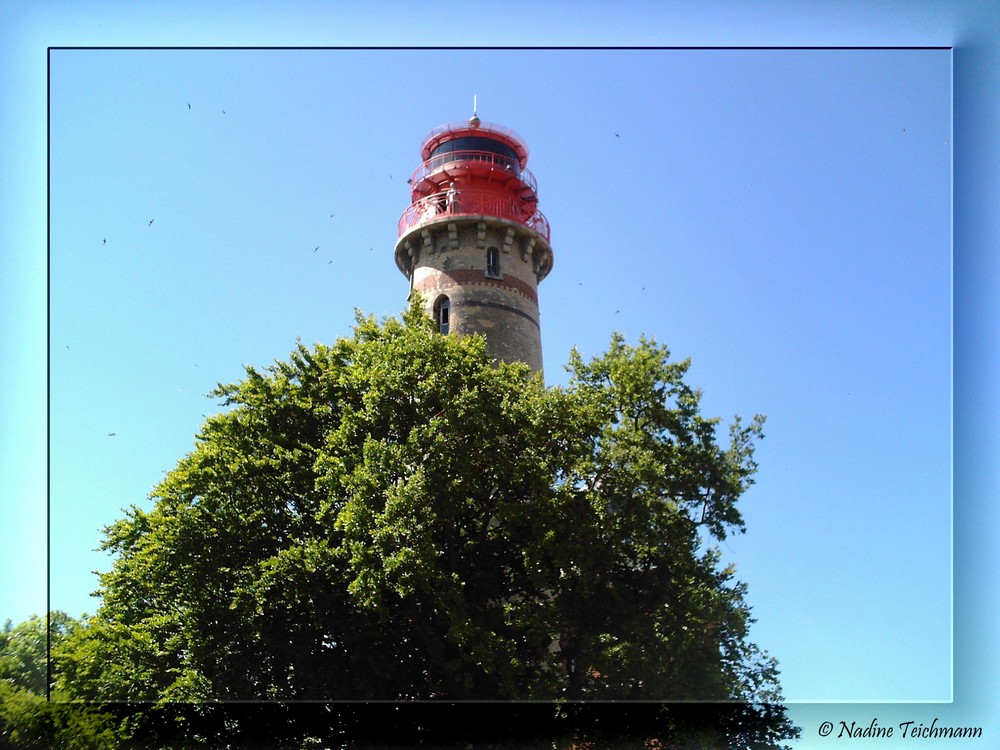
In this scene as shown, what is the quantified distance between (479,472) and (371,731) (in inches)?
224

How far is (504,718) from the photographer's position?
17.9 meters

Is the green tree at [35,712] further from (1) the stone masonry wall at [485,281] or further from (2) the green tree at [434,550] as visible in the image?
(1) the stone masonry wall at [485,281]

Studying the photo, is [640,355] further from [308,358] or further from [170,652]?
[170,652]

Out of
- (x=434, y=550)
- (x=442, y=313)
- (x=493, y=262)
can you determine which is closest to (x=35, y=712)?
(x=434, y=550)

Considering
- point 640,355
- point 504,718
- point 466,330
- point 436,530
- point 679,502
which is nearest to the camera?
point 504,718

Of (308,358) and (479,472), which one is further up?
(308,358)

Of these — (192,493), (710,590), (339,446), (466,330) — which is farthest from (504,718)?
(466,330)

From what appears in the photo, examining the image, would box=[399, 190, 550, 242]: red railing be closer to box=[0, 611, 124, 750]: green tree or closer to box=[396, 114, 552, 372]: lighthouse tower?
box=[396, 114, 552, 372]: lighthouse tower

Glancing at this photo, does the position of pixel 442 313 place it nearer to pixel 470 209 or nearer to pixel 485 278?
pixel 485 278

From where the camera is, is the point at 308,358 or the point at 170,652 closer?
the point at 170,652

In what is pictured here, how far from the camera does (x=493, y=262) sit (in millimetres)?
29375

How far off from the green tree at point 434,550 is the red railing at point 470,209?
949 centimetres

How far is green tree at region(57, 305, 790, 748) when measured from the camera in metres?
18.4

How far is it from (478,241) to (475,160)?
3464 mm
